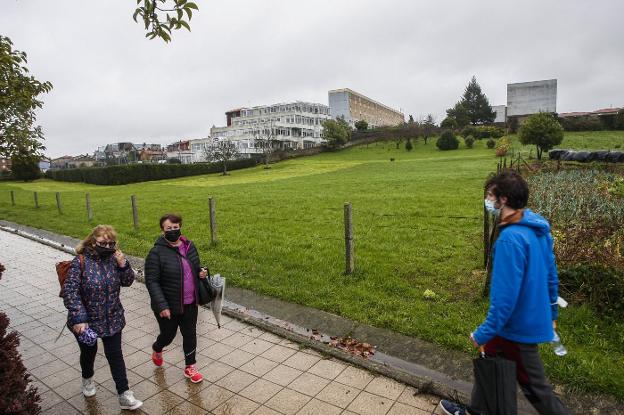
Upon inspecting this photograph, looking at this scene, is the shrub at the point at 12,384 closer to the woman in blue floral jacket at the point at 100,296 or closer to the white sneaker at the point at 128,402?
the woman in blue floral jacket at the point at 100,296

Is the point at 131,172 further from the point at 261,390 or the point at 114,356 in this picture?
the point at 261,390

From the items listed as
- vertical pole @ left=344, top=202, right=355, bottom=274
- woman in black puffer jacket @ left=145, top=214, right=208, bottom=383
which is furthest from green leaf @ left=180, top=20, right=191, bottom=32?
vertical pole @ left=344, top=202, right=355, bottom=274

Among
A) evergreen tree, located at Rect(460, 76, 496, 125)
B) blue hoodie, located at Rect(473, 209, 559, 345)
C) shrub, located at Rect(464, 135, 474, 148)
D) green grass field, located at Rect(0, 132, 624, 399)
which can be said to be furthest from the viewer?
evergreen tree, located at Rect(460, 76, 496, 125)

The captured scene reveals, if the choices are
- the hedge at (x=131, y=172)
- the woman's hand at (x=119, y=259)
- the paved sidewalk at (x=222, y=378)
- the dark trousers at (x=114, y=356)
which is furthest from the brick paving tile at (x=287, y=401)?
the hedge at (x=131, y=172)

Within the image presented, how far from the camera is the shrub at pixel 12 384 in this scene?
272 cm

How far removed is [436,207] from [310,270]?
22.9ft

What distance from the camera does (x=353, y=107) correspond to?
102m

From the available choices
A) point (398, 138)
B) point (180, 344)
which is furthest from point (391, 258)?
point (398, 138)

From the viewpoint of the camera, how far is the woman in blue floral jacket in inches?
140

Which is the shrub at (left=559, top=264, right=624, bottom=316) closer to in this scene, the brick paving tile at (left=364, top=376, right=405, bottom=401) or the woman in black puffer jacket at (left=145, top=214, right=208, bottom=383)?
the brick paving tile at (left=364, top=376, right=405, bottom=401)

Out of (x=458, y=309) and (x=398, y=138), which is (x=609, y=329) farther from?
(x=398, y=138)

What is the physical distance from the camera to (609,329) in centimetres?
466

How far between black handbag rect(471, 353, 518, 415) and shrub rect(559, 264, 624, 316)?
310 cm

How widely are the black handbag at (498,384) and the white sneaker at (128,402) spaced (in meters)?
3.04
